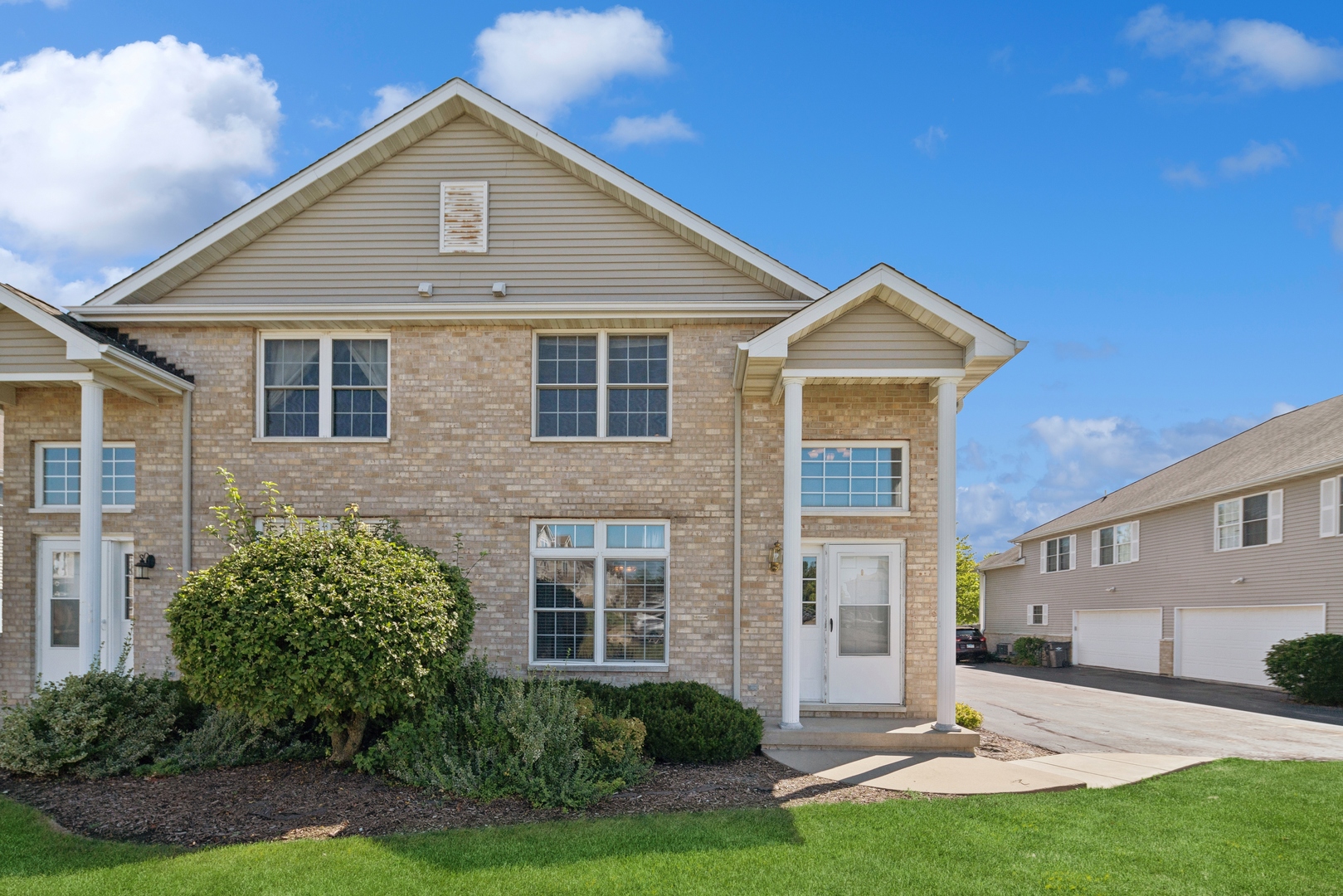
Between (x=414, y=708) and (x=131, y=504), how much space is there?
595 centimetres

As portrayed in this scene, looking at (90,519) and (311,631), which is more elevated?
(90,519)

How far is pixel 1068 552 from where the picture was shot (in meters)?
29.0

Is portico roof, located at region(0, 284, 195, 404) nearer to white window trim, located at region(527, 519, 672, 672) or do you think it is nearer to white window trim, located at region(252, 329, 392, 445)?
white window trim, located at region(252, 329, 392, 445)

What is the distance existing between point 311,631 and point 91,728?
3.22m

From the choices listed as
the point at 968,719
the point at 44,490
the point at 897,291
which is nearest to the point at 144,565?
the point at 44,490

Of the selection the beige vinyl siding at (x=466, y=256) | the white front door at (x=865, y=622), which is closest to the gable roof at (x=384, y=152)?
the beige vinyl siding at (x=466, y=256)

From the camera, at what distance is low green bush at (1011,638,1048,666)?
2844 centimetres

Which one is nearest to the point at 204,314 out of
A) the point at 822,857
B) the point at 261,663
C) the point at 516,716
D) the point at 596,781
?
the point at 261,663

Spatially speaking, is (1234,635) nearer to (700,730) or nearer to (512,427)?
(700,730)

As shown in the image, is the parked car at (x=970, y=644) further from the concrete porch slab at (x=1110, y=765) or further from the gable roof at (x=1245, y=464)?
the concrete porch slab at (x=1110, y=765)

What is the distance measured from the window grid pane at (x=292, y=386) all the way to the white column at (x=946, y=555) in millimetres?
8061

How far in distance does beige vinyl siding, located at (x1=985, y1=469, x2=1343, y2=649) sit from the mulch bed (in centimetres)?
1464

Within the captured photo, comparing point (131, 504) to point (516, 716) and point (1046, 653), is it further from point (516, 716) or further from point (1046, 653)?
point (1046, 653)

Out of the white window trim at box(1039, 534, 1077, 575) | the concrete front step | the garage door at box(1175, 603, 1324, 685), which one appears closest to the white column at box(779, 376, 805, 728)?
A: the concrete front step
